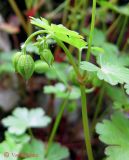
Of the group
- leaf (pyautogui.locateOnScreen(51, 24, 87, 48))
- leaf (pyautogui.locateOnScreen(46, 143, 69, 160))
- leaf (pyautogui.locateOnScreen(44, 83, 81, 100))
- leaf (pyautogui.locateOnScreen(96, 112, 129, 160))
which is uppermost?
leaf (pyautogui.locateOnScreen(51, 24, 87, 48))

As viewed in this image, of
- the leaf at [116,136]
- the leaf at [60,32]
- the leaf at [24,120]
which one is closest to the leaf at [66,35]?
the leaf at [60,32]

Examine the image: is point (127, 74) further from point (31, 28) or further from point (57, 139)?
point (31, 28)

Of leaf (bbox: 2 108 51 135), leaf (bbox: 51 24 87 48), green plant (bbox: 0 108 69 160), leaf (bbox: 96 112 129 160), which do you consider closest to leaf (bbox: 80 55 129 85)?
leaf (bbox: 51 24 87 48)

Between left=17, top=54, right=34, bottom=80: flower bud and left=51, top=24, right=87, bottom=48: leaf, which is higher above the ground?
left=51, top=24, right=87, bottom=48: leaf

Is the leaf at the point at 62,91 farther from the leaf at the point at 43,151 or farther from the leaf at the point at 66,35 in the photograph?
the leaf at the point at 66,35

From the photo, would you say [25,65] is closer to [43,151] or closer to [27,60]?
[27,60]

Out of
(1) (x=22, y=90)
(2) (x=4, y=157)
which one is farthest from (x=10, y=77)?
(2) (x=4, y=157)

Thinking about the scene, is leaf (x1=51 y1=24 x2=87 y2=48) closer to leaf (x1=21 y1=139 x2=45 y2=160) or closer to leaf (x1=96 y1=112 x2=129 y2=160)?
leaf (x1=96 y1=112 x2=129 y2=160)
